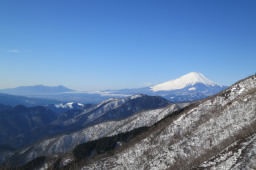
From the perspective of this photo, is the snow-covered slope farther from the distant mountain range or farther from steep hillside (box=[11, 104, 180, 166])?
steep hillside (box=[11, 104, 180, 166])

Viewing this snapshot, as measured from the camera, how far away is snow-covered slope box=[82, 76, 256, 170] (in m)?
44.3

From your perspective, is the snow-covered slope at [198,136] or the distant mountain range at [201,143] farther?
the snow-covered slope at [198,136]

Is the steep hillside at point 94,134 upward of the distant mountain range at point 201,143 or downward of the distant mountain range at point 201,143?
downward

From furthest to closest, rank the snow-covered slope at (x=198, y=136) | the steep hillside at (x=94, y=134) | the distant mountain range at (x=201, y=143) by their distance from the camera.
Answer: the steep hillside at (x=94, y=134) → the snow-covered slope at (x=198, y=136) → the distant mountain range at (x=201, y=143)

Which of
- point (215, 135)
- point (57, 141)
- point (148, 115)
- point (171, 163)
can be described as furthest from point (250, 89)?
point (57, 141)

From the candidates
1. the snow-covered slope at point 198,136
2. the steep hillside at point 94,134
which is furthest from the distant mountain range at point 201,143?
the steep hillside at point 94,134

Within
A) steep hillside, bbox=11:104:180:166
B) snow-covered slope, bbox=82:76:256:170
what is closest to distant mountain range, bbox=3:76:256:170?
snow-covered slope, bbox=82:76:256:170

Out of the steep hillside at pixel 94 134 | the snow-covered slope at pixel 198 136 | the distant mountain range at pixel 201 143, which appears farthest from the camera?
the steep hillside at pixel 94 134

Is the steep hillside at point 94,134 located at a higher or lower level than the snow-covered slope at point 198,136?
lower

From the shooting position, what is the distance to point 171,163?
157 feet

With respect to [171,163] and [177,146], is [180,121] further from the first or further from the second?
[171,163]

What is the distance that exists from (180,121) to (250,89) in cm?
2196

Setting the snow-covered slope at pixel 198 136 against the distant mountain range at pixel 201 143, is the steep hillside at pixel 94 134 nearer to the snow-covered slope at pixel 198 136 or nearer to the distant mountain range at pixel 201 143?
the distant mountain range at pixel 201 143

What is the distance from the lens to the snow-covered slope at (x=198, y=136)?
145 feet
